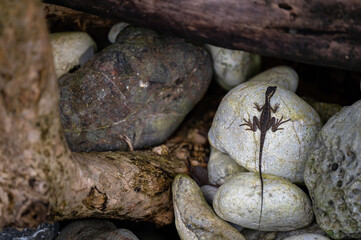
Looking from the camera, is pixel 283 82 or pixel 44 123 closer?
pixel 44 123

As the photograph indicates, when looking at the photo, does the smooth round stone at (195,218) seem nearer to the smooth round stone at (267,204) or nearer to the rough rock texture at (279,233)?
the smooth round stone at (267,204)

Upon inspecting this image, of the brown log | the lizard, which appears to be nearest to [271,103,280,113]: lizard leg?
the lizard

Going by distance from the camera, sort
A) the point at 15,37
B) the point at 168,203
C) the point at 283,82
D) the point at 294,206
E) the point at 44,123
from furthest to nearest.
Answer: the point at 283,82 < the point at 168,203 < the point at 294,206 < the point at 44,123 < the point at 15,37

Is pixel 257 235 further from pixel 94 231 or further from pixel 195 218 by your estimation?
pixel 94 231

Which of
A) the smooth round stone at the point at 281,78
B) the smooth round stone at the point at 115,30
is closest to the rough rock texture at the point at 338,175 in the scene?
the smooth round stone at the point at 281,78

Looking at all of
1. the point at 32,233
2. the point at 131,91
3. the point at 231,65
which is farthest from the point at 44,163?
the point at 231,65

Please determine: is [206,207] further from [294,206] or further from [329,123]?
[329,123]

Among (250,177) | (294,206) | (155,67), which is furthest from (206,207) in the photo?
(155,67)
